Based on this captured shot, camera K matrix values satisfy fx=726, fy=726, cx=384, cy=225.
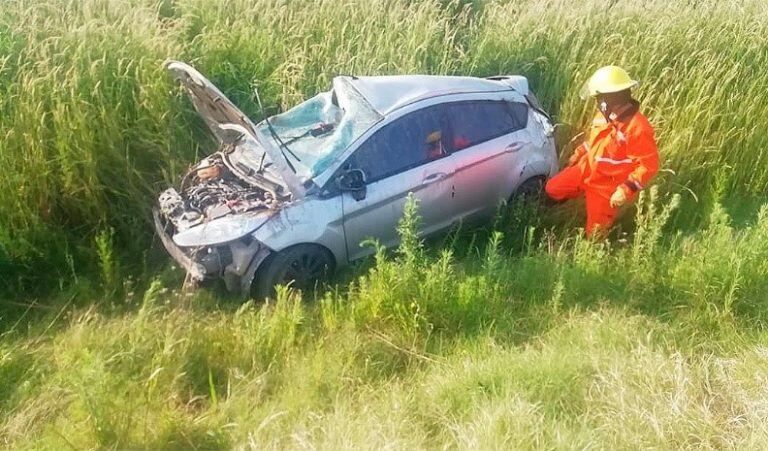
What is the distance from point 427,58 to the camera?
745cm

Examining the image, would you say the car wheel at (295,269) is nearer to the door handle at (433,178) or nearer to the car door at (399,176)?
the car door at (399,176)

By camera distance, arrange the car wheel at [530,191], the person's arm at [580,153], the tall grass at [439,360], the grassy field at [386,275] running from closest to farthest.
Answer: the tall grass at [439,360] < the grassy field at [386,275] < the person's arm at [580,153] < the car wheel at [530,191]

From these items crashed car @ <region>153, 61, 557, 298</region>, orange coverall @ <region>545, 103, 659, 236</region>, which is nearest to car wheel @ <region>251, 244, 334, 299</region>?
crashed car @ <region>153, 61, 557, 298</region>

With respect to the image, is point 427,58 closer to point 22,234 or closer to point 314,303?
point 314,303

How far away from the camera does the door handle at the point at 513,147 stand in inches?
250

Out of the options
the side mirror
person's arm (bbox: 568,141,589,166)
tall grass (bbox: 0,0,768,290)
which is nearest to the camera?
the side mirror

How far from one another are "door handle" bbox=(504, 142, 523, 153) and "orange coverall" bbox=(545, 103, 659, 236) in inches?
16.0

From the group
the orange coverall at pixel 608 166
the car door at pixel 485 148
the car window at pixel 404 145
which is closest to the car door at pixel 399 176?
the car window at pixel 404 145

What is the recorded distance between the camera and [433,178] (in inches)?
234

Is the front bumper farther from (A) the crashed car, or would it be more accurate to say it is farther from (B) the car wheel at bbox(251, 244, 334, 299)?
(B) the car wheel at bbox(251, 244, 334, 299)

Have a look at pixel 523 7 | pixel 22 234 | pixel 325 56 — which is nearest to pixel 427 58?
pixel 325 56

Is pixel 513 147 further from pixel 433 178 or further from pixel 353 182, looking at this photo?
pixel 353 182

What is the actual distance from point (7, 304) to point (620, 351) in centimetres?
455

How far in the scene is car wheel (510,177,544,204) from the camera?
6547 millimetres
